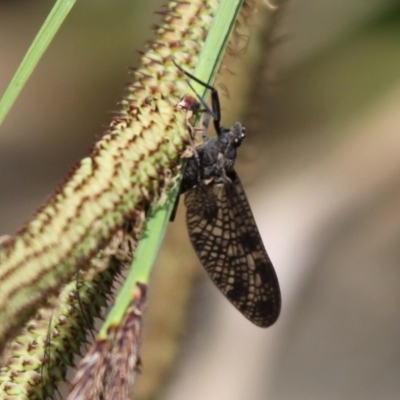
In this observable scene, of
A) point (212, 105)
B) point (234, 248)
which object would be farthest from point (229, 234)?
point (212, 105)

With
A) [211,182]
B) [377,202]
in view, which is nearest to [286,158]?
[377,202]

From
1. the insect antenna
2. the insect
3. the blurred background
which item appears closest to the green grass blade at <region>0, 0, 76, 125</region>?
the insect antenna

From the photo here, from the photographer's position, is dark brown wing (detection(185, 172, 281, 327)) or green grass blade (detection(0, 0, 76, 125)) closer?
green grass blade (detection(0, 0, 76, 125))

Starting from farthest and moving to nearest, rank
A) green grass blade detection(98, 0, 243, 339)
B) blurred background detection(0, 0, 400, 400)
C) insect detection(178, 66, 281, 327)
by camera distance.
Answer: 1. blurred background detection(0, 0, 400, 400)
2. insect detection(178, 66, 281, 327)
3. green grass blade detection(98, 0, 243, 339)

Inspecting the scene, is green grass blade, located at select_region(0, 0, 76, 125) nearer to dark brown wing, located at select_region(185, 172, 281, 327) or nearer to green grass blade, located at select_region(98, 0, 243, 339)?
green grass blade, located at select_region(98, 0, 243, 339)

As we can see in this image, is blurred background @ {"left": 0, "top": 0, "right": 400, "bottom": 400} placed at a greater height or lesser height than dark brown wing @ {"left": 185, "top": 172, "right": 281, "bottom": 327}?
greater

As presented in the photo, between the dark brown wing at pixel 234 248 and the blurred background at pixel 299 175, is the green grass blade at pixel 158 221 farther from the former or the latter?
the blurred background at pixel 299 175
